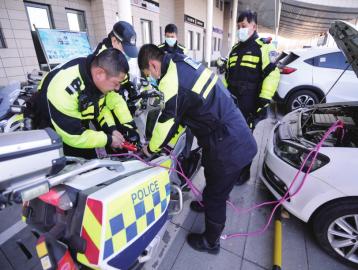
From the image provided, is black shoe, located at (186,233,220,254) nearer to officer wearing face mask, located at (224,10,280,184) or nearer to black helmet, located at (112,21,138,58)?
officer wearing face mask, located at (224,10,280,184)

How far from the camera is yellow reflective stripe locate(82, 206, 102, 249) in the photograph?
0.87 metres

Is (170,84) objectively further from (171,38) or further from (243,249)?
(171,38)

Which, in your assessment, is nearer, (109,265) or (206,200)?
(109,265)

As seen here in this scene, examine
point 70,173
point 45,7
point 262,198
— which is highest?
point 45,7

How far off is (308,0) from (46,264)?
26935mm

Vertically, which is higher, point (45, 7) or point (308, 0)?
point (308, 0)

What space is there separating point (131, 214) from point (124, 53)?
1826mm

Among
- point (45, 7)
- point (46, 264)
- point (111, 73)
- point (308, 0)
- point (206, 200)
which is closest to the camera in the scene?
point (46, 264)

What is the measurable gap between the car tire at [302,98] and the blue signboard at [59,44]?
4.79m

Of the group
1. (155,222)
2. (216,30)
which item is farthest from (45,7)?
(216,30)

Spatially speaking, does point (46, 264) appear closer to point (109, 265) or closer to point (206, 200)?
point (109, 265)

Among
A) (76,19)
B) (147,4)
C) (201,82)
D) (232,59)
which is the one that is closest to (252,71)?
(232,59)

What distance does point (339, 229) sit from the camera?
1591mm

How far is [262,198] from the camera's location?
2.31 m
